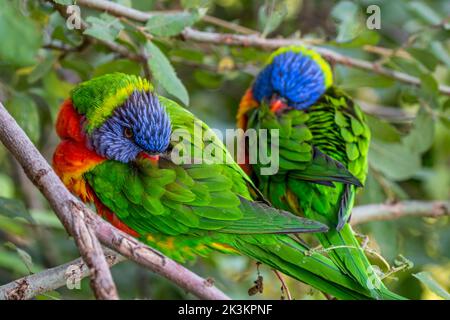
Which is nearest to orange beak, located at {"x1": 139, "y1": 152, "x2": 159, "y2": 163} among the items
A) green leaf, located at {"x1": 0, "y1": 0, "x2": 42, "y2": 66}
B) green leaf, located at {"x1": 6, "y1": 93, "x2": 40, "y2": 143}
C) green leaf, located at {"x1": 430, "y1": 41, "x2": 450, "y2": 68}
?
green leaf, located at {"x1": 0, "y1": 0, "x2": 42, "y2": 66}

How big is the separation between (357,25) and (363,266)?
1.34 metres

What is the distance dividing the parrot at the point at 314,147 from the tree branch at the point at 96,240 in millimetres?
736

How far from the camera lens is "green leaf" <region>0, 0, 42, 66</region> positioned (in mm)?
1976

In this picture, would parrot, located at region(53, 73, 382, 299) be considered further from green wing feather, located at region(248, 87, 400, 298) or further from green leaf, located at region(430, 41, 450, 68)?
green leaf, located at region(430, 41, 450, 68)

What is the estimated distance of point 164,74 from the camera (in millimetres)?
2424

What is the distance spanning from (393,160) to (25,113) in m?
1.73

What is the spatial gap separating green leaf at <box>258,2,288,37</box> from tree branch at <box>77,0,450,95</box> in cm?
6

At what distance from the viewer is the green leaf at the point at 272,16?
2926 mm

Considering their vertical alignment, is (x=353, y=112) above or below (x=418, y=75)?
below

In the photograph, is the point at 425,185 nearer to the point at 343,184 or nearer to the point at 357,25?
the point at 357,25

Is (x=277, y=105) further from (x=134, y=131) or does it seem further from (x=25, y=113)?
(x=25, y=113)

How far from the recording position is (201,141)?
2287 millimetres

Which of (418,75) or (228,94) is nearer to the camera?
(418,75)
